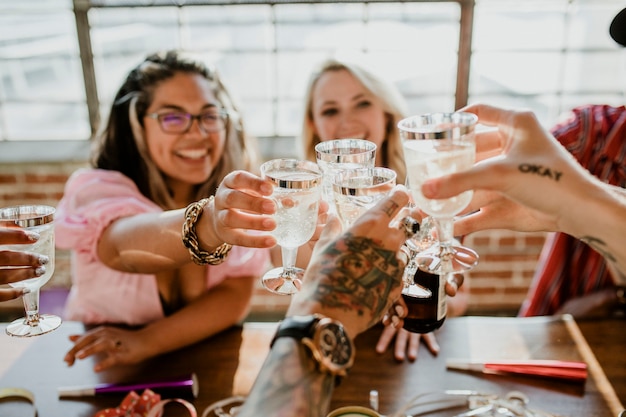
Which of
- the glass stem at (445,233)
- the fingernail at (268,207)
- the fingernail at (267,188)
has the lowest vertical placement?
the glass stem at (445,233)

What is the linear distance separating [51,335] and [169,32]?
7.36 feet

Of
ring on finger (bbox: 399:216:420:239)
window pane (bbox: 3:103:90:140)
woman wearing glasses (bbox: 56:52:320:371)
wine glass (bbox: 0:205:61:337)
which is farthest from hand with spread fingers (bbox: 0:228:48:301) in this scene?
window pane (bbox: 3:103:90:140)

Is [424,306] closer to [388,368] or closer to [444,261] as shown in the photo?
[444,261]

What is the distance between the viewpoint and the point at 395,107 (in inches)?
92.9

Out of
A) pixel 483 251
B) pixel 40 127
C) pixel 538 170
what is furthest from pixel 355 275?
pixel 40 127

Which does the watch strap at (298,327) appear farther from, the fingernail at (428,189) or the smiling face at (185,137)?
the smiling face at (185,137)

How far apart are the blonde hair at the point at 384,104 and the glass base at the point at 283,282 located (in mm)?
1098

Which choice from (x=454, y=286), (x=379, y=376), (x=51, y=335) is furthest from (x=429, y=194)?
(x=51, y=335)

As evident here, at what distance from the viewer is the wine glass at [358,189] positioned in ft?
3.58

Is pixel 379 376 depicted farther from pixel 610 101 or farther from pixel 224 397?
pixel 610 101

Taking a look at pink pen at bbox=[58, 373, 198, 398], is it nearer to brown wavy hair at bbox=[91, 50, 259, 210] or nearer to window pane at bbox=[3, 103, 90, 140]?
brown wavy hair at bbox=[91, 50, 259, 210]

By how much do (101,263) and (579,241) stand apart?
163 centimetres

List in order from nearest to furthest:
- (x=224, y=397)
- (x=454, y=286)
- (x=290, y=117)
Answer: (x=454, y=286)
(x=224, y=397)
(x=290, y=117)

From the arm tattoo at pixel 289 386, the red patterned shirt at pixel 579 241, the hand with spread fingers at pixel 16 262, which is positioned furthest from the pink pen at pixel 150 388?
the red patterned shirt at pixel 579 241
